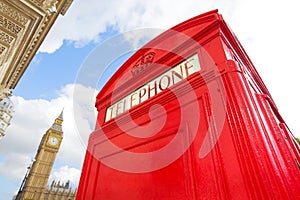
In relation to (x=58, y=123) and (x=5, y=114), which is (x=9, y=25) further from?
(x=58, y=123)

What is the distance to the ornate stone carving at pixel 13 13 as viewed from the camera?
8.40ft

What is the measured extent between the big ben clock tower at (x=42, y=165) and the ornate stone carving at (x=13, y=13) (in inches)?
2393

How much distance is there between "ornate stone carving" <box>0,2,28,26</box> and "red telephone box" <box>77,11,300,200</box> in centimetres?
220

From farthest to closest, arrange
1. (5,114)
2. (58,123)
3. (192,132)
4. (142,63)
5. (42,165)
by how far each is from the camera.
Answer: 1. (58,123)
2. (42,165)
3. (5,114)
4. (142,63)
5. (192,132)

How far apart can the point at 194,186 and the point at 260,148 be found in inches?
17.1

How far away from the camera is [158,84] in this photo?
1721 mm

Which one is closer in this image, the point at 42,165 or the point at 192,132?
the point at 192,132

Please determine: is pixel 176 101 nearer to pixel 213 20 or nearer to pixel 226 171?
pixel 226 171

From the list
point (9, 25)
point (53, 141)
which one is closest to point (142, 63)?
point (9, 25)

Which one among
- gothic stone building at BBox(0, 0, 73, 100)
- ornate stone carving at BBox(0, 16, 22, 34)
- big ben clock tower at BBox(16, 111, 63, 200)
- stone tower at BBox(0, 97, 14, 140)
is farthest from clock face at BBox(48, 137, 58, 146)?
ornate stone carving at BBox(0, 16, 22, 34)

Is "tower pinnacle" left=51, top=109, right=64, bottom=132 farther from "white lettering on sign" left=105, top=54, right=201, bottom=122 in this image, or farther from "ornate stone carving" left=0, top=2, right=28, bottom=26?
"white lettering on sign" left=105, top=54, right=201, bottom=122

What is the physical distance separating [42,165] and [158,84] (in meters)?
70.9

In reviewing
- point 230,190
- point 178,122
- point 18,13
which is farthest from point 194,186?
point 18,13

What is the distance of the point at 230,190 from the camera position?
84 centimetres
